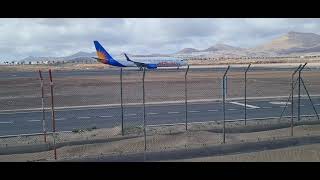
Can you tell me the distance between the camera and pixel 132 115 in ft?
55.2

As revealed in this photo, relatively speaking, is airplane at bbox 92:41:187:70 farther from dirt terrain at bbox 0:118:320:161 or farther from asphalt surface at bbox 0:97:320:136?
dirt terrain at bbox 0:118:320:161

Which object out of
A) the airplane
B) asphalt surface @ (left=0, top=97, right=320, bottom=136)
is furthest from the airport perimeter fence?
the airplane

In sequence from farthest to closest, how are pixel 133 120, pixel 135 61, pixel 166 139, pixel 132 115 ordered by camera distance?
pixel 135 61
pixel 132 115
pixel 133 120
pixel 166 139

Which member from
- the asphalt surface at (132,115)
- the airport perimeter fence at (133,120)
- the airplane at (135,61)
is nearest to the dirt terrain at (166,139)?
the airport perimeter fence at (133,120)

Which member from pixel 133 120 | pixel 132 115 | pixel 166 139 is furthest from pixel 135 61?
pixel 166 139

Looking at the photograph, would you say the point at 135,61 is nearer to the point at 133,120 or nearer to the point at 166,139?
the point at 133,120

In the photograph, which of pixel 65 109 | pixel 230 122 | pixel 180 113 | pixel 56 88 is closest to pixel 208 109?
pixel 180 113

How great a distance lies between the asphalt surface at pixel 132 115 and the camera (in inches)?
575

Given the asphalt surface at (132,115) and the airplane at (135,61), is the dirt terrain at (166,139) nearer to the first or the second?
the asphalt surface at (132,115)

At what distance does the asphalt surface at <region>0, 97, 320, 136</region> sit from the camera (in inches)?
575
